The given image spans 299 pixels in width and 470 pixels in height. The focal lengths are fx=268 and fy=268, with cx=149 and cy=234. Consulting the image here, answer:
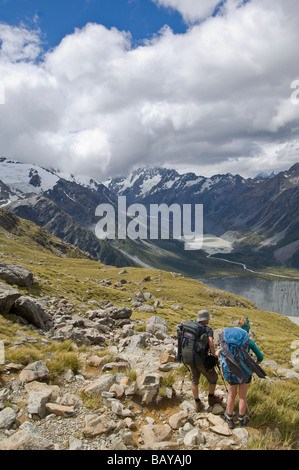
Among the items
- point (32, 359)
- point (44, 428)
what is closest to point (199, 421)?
point (44, 428)

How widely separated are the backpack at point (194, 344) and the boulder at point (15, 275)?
25.1 metres

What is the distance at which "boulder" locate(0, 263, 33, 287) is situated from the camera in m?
29.0

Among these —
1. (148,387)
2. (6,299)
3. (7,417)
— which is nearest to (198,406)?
(148,387)

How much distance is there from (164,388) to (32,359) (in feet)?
20.7

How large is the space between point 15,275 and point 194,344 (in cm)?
2587


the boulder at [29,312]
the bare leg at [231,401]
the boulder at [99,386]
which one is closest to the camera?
the bare leg at [231,401]

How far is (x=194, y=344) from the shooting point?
9.55 metres

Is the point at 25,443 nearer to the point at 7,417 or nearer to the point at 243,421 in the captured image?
the point at 7,417

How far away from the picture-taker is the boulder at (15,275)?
29003 mm

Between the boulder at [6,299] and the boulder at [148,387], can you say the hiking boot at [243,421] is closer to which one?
the boulder at [148,387]

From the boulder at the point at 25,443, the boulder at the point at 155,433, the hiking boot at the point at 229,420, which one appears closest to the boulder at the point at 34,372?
the boulder at the point at 25,443

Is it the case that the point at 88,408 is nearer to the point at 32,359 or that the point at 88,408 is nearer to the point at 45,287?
the point at 32,359

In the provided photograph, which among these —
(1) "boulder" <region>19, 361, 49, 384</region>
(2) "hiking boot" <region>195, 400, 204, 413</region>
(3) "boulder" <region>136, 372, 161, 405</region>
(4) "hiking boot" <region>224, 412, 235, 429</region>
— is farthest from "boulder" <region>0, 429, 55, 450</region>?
(4) "hiking boot" <region>224, 412, 235, 429</region>

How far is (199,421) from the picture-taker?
877cm
